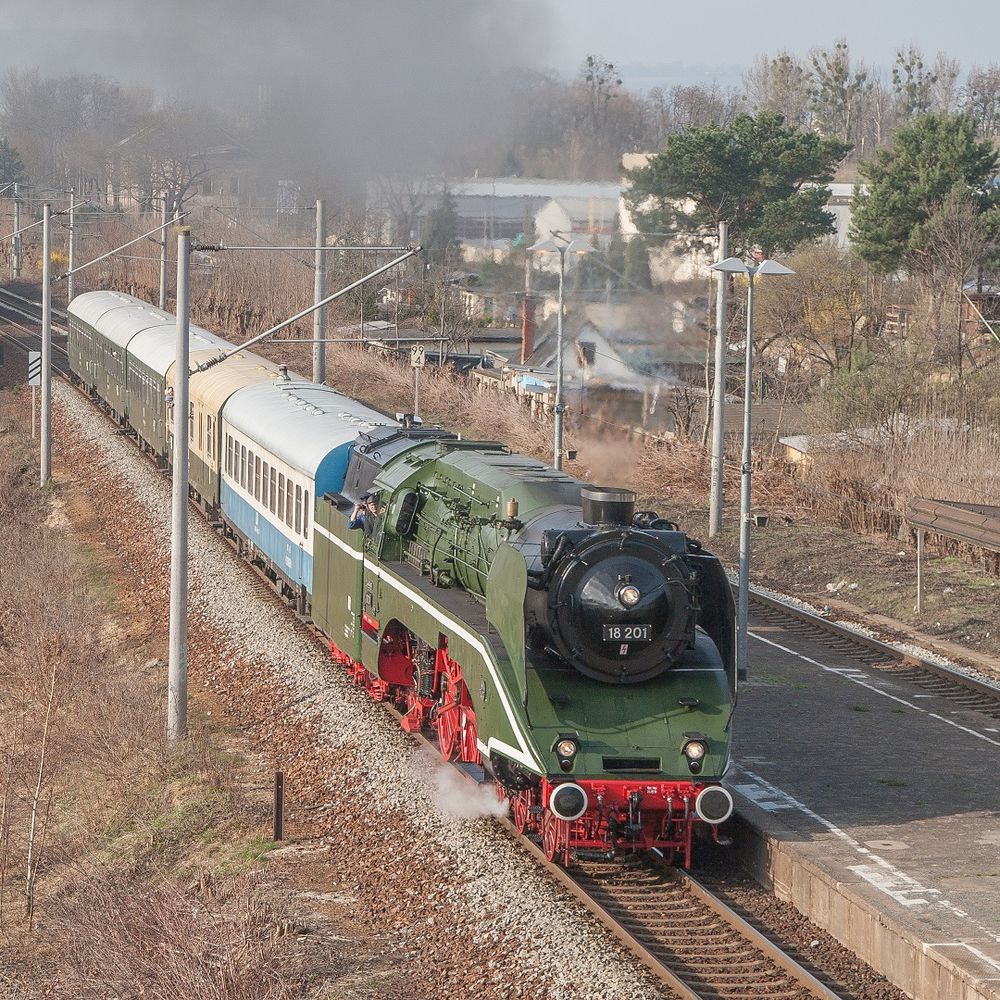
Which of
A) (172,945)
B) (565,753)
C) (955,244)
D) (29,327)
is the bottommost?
(172,945)

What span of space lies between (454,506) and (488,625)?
2.12 metres

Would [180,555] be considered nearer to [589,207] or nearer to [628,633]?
[628,633]

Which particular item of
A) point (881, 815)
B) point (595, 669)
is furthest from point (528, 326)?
point (595, 669)

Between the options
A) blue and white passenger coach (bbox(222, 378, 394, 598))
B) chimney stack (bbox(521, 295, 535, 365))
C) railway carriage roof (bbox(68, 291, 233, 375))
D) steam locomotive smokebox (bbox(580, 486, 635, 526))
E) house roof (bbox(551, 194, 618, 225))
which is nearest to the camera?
steam locomotive smokebox (bbox(580, 486, 635, 526))

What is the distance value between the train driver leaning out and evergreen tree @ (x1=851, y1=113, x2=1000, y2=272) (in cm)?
3460

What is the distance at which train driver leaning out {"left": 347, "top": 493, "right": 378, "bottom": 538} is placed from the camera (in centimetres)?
1572

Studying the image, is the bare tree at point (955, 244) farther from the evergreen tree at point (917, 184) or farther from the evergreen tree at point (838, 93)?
the evergreen tree at point (838, 93)

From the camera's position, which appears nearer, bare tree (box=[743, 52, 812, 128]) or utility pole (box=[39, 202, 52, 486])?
utility pole (box=[39, 202, 52, 486])

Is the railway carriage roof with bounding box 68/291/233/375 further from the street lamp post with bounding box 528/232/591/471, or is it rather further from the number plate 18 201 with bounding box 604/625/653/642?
the number plate 18 201 with bounding box 604/625/653/642

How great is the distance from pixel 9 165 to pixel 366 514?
96.5 m

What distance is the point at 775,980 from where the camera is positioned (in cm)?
1009

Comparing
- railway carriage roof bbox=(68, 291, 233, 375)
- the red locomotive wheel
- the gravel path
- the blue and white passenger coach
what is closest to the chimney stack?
railway carriage roof bbox=(68, 291, 233, 375)

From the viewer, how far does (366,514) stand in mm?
15906

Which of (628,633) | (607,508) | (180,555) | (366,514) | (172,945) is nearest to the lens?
(172,945)
